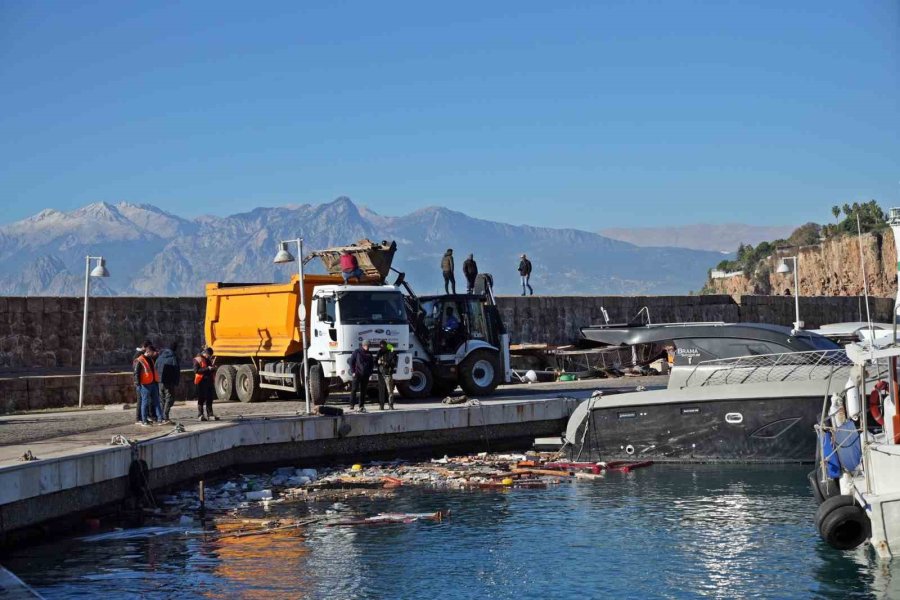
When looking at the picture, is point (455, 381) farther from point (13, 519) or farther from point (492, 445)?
point (13, 519)

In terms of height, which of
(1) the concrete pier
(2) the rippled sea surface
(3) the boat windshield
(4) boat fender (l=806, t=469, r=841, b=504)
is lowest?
(2) the rippled sea surface

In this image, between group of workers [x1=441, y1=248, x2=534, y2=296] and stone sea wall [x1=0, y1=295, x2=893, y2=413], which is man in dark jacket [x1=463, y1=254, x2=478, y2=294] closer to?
group of workers [x1=441, y1=248, x2=534, y2=296]

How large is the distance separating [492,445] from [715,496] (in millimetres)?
6456

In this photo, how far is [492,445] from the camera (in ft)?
79.6

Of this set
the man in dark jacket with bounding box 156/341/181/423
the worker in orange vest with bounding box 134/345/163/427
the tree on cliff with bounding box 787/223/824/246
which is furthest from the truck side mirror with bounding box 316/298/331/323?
the tree on cliff with bounding box 787/223/824/246

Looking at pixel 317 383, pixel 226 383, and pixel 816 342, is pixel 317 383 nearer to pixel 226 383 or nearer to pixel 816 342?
pixel 226 383

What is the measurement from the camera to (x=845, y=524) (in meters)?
14.0

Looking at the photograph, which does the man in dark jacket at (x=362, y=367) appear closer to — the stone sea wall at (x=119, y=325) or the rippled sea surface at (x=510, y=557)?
the rippled sea surface at (x=510, y=557)

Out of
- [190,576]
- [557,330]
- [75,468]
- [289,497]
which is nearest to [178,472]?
[289,497]

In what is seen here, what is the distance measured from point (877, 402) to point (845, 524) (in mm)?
1689

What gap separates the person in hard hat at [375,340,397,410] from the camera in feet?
77.3

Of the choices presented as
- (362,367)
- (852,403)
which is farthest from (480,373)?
(852,403)

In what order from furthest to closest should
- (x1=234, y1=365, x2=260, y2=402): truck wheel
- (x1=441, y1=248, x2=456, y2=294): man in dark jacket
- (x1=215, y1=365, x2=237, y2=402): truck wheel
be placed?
1. (x1=441, y1=248, x2=456, y2=294): man in dark jacket
2. (x1=215, y1=365, x2=237, y2=402): truck wheel
3. (x1=234, y1=365, x2=260, y2=402): truck wheel

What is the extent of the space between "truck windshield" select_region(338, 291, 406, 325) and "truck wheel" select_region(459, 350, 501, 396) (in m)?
2.81
